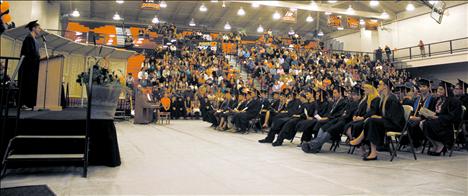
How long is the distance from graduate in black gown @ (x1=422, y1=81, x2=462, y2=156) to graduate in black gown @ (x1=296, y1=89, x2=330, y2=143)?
1.95m

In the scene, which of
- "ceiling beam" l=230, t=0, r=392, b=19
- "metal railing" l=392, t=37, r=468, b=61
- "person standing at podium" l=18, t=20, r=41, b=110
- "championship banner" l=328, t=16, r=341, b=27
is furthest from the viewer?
"championship banner" l=328, t=16, r=341, b=27

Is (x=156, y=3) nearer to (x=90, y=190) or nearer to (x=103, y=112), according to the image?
(x=103, y=112)

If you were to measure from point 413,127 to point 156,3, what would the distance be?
48.8ft

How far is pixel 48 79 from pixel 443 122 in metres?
8.00

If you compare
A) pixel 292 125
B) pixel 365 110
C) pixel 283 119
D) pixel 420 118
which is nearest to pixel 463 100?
pixel 420 118

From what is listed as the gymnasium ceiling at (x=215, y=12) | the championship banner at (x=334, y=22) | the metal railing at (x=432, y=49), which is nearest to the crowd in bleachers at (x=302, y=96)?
the metal railing at (x=432, y=49)

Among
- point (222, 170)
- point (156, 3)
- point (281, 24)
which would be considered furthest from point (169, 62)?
point (222, 170)

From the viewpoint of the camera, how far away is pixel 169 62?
19.3 m

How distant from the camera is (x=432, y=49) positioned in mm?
22531

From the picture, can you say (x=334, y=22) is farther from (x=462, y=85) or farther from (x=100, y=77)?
(x=100, y=77)

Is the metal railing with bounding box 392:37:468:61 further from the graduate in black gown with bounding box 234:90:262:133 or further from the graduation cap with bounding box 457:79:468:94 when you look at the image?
the graduate in black gown with bounding box 234:90:262:133

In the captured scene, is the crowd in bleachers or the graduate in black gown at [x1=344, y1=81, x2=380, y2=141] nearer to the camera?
the graduate in black gown at [x1=344, y1=81, x2=380, y2=141]

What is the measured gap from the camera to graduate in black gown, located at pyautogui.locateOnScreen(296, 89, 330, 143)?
7047 millimetres

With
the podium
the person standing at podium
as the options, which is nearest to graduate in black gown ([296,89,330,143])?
the person standing at podium
